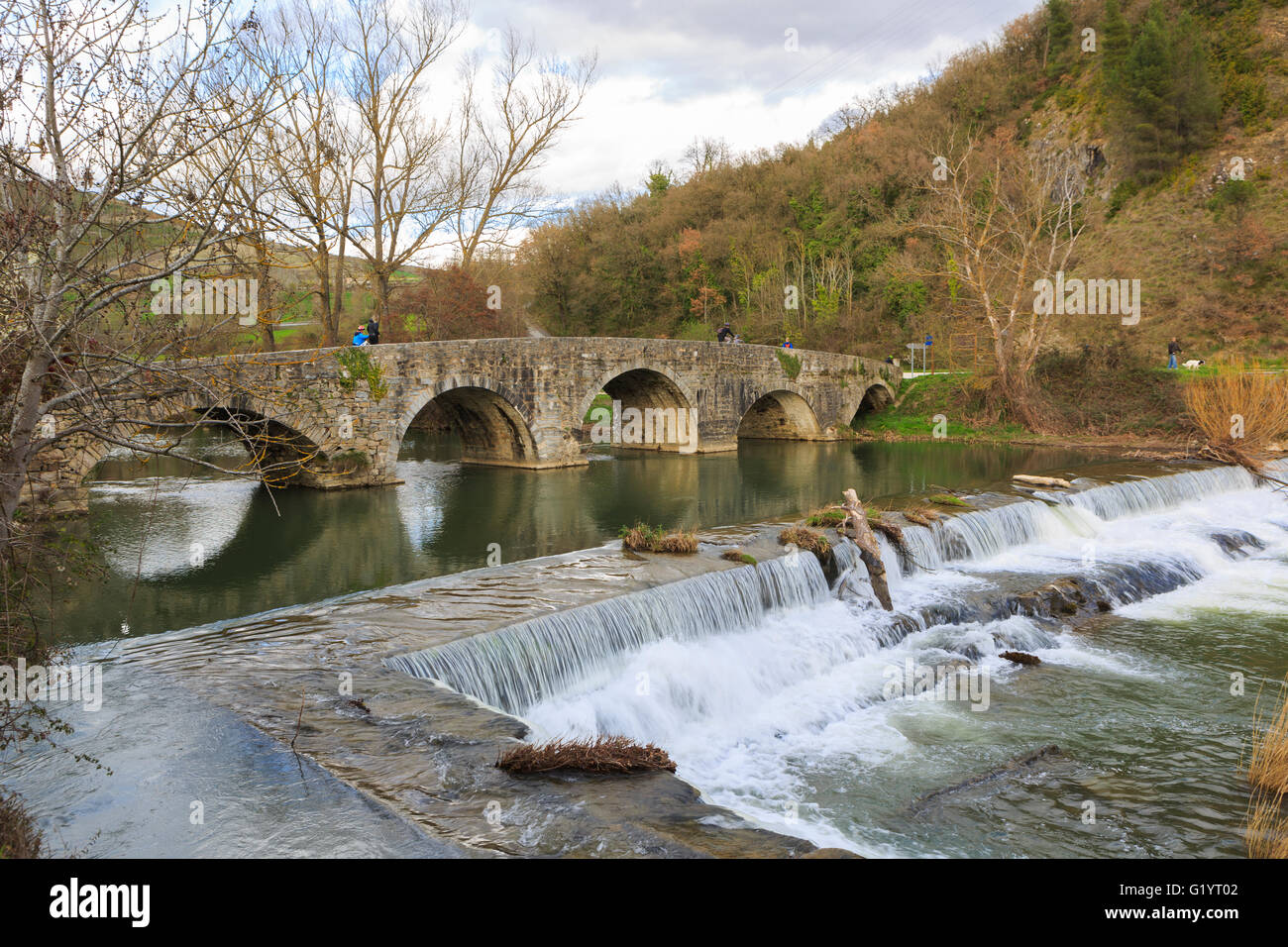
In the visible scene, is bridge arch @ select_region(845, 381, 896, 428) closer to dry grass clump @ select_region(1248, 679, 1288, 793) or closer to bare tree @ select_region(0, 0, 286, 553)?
dry grass clump @ select_region(1248, 679, 1288, 793)

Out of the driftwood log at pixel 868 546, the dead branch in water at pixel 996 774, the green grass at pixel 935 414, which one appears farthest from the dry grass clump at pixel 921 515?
the green grass at pixel 935 414

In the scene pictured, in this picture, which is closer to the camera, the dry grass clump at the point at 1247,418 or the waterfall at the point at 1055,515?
the waterfall at the point at 1055,515

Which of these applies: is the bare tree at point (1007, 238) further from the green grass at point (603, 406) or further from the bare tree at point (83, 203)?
the bare tree at point (83, 203)

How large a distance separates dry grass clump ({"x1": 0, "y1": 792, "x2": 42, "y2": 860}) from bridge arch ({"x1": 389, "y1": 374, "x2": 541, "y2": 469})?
1689 cm

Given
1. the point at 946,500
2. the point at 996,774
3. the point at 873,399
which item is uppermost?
the point at 873,399

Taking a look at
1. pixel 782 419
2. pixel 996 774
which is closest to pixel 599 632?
pixel 996 774

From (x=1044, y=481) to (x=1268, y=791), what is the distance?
1204 centimetres

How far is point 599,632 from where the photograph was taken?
9070mm

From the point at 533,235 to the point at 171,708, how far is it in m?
41.6

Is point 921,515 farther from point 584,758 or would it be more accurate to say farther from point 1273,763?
point 584,758

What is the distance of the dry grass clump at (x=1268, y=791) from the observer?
6031 mm

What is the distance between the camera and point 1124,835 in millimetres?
6293

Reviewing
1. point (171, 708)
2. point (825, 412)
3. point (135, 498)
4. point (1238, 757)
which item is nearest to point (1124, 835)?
point (1238, 757)

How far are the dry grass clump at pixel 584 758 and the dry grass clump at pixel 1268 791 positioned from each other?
13.4 ft
